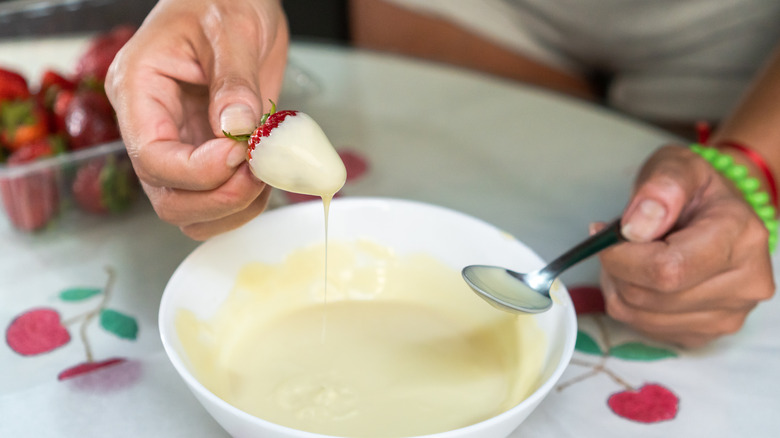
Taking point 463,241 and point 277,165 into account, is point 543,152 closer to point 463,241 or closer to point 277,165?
point 463,241

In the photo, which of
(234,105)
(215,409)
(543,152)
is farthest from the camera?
(543,152)

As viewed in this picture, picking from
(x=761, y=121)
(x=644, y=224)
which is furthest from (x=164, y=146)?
(x=761, y=121)

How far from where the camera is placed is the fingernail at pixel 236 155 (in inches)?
24.8

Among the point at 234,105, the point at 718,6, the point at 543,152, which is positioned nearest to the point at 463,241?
the point at 234,105

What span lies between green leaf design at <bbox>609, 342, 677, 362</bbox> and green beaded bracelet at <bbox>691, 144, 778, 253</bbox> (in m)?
0.20

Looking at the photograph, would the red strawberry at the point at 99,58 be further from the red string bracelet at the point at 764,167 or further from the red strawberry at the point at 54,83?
the red string bracelet at the point at 764,167

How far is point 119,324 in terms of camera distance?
2.56ft

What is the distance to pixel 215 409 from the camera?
535 mm

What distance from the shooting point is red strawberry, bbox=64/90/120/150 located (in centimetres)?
97

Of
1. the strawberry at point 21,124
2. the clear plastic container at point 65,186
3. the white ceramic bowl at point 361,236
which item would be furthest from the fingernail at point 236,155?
the strawberry at point 21,124

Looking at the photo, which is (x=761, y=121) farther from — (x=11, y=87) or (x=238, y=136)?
(x=11, y=87)

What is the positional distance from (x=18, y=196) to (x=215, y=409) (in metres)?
0.53

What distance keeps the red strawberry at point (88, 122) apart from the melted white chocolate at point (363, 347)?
0.35 meters

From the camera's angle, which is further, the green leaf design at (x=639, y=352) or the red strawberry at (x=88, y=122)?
the red strawberry at (x=88, y=122)
